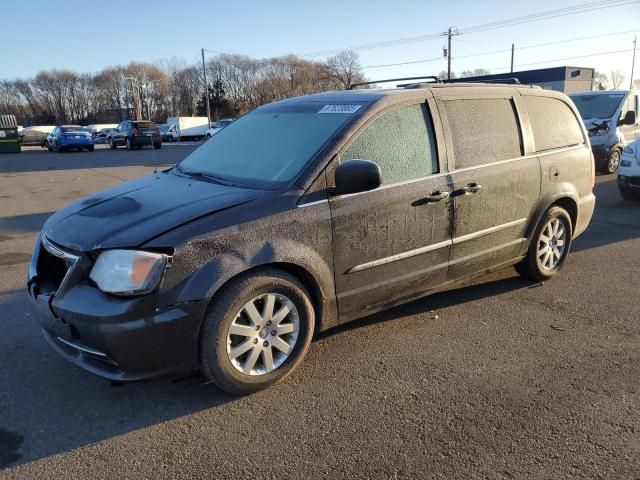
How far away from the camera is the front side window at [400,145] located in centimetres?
358

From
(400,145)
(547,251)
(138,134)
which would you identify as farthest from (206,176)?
(138,134)

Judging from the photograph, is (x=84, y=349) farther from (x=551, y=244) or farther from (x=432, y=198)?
(x=551, y=244)

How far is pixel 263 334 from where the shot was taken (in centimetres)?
316

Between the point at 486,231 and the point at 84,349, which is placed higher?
the point at 486,231

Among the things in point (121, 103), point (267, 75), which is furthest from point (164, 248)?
point (121, 103)

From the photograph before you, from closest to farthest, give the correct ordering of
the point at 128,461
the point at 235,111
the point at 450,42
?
the point at 128,461 → the point at 450,42 → the point at 235,111

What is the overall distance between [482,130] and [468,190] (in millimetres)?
589

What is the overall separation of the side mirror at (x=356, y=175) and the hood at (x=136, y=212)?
527 millimetres

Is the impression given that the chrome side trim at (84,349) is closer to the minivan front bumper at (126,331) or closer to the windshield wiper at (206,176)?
the minivan front bumper at (126,331)

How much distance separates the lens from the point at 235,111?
8206cm

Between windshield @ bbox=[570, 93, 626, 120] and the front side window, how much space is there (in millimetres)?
10869

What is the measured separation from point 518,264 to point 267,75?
96.4m

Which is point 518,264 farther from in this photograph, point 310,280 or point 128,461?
point 128,461

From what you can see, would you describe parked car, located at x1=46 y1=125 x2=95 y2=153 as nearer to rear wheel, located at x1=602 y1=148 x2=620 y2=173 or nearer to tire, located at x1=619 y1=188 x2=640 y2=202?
rear wheel, located at x1=602 y1=148 x2=620 y2=173
